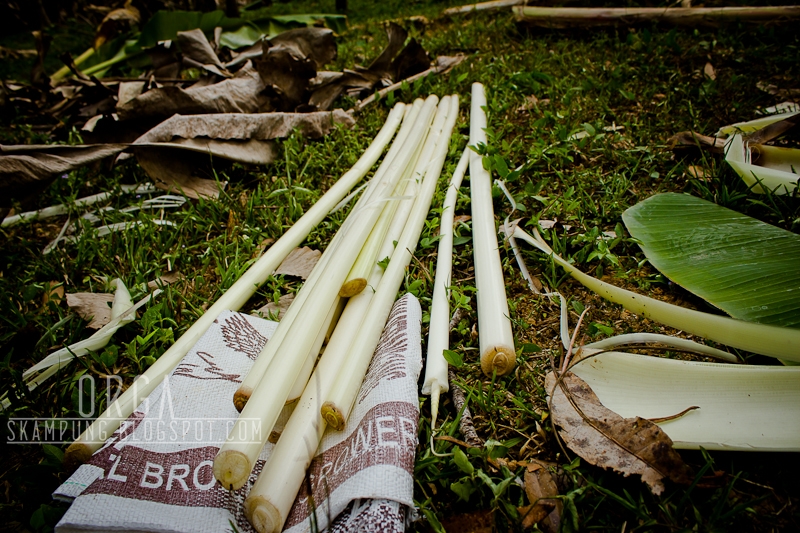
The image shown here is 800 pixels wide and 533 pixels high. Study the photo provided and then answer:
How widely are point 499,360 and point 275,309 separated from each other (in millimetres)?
892

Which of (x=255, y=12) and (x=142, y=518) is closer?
(x=142, y=518)

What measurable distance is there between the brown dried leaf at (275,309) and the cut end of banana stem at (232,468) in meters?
0.74

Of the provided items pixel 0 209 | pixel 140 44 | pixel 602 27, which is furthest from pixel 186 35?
pixel 602 27

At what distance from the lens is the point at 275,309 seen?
5.75 ft

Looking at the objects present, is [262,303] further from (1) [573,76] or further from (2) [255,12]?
(2) [255,12]

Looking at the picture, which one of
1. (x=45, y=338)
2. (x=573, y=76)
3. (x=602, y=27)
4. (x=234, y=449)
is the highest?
(x=602, y=27)

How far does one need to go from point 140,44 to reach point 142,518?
4342 mm

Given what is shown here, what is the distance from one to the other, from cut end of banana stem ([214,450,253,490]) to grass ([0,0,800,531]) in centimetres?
43

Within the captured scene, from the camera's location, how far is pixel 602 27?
158 inches

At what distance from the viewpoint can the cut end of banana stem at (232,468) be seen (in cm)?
95

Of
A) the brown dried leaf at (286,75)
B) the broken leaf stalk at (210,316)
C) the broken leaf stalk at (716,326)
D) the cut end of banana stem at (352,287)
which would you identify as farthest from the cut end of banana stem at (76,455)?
the brown dried leaf at (286,75)

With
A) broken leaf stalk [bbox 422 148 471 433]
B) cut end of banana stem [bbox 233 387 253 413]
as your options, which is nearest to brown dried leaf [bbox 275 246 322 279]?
broken leaf stalk [bbox 422 148 471 433]

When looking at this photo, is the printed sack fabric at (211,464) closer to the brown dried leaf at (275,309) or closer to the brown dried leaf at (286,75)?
the brown dried leaf at (275,309)

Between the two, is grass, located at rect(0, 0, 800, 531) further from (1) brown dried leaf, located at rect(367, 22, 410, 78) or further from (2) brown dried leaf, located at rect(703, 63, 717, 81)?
(1) brown dried leaf, located at rect(367, 22, 410, 78)
